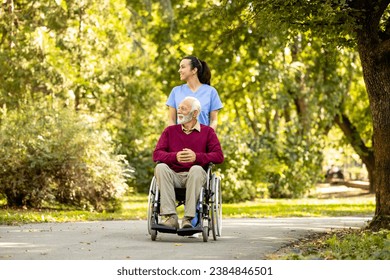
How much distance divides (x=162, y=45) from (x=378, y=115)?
14118mm

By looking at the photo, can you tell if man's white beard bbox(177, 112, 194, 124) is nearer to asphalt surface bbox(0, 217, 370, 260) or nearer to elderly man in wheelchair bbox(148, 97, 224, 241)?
elderly man in wheelchair bbox(148, 97, 224, 241)

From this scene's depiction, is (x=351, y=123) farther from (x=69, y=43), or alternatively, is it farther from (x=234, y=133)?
(x=69, y=43)

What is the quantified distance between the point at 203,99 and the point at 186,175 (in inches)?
41.1

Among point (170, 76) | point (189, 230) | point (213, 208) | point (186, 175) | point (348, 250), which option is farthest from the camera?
point (170, 76)

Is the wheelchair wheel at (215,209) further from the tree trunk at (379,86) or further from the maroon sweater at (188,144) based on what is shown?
the tree trunk at (379,86)

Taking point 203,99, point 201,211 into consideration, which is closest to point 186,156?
point 201,211

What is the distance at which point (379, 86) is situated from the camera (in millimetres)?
10094

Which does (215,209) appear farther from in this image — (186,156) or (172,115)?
(172,115)

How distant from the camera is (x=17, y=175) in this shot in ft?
50.0

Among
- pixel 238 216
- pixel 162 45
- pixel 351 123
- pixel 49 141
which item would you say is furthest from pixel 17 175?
pixel 351 123

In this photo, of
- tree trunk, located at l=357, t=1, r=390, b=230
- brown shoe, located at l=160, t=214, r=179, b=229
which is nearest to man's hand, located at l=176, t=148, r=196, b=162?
brown shoe, located at l=160, t=214, r=179, b=229

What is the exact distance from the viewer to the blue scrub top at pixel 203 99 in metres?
9.20

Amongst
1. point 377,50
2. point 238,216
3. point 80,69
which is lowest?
point 238,216

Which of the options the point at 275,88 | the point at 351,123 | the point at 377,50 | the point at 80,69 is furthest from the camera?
the point at 351,123
